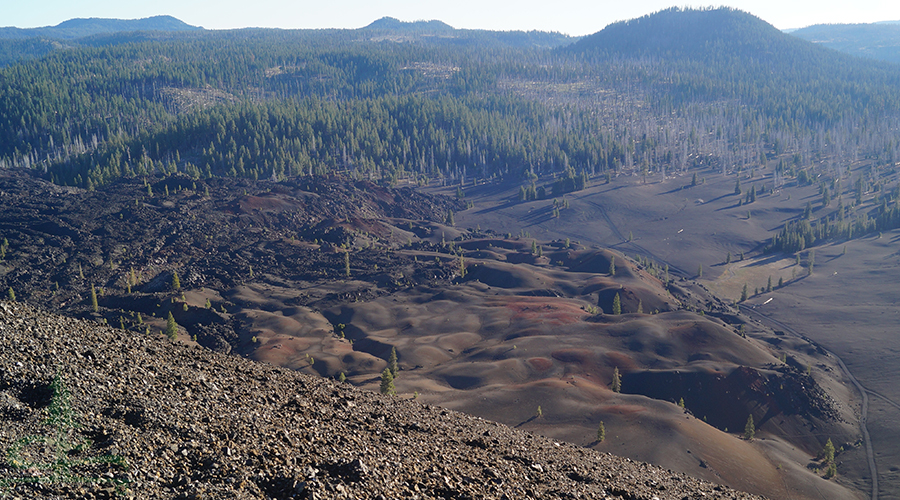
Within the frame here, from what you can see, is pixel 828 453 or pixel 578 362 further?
pixel 578 362

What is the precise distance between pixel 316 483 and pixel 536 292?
107 meters

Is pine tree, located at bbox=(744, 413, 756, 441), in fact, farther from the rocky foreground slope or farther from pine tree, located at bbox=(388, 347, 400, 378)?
pine tree, located at bbox=(388, 347, 400, 378)

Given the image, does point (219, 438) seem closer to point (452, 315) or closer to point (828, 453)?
point (828, 453)

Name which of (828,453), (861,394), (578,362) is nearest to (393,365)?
(578,362)

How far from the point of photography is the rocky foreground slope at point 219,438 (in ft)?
69.7

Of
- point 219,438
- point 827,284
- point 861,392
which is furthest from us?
point 827,284

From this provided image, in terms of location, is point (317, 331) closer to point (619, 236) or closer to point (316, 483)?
point (316, 483)

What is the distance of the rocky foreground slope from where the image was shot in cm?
2123

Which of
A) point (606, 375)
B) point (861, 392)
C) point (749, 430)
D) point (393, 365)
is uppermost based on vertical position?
point (393, 365)

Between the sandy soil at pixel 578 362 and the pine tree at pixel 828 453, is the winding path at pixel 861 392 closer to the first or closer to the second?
the sandy soil at pixel 578 362

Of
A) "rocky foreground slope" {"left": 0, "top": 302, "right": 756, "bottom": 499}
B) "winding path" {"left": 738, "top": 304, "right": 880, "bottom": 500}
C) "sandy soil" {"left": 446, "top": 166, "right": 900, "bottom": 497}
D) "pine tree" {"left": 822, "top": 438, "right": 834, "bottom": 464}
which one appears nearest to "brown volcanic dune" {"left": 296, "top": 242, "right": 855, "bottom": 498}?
"pine tree" {"left": 822, "top": 438, "right": 834, "bottom": 464}

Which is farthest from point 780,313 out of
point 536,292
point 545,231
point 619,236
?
point 545,231

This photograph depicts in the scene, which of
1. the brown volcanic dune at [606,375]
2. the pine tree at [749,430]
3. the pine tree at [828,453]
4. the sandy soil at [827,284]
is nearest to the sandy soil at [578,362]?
the brown volcanic dune at [606,375]

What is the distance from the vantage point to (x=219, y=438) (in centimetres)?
2547
